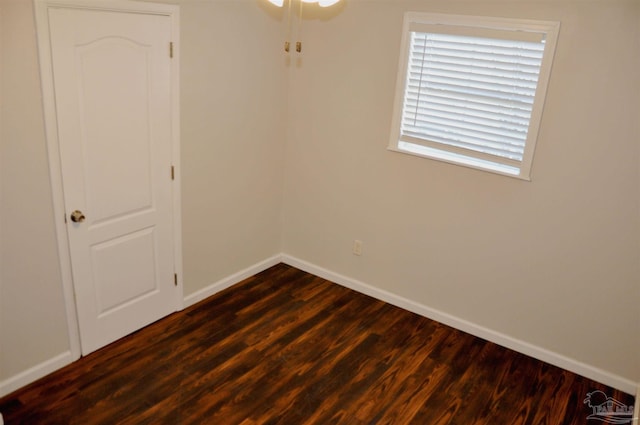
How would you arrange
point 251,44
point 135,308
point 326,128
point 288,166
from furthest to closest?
point 288,166
point 326,128
point 251,44
point 135,308

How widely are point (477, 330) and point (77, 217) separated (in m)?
2.79

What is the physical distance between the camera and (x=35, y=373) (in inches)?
110

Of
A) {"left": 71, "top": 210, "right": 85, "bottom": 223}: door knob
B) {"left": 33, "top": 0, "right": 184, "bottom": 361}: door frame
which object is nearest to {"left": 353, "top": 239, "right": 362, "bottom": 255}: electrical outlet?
{"left": 33, "top": 0, "right": 184, "bottom": 361}: door frame

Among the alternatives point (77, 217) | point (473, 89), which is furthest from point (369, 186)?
point (77, 217)

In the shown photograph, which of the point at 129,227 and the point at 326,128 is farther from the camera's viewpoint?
the point at 326,128

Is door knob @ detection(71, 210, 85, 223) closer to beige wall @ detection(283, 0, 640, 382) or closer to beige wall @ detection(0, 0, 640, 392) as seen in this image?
beige wall @ detection(0, 0, 640, 392)

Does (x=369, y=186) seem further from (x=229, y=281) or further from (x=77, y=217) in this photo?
(x=77, y=217)

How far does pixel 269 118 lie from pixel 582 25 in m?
2.24

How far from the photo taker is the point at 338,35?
3.67 meters

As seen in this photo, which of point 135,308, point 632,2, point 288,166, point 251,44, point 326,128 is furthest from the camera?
point 288,166

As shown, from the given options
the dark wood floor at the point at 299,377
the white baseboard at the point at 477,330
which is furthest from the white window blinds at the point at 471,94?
the dark wood floor at the point at 299,377

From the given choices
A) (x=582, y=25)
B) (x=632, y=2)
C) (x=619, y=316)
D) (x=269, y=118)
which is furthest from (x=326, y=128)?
(x=619, y=316)

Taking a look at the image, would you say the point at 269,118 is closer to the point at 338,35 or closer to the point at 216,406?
the point at 338,35

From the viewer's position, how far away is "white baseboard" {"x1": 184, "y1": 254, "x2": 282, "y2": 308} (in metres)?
3.72
